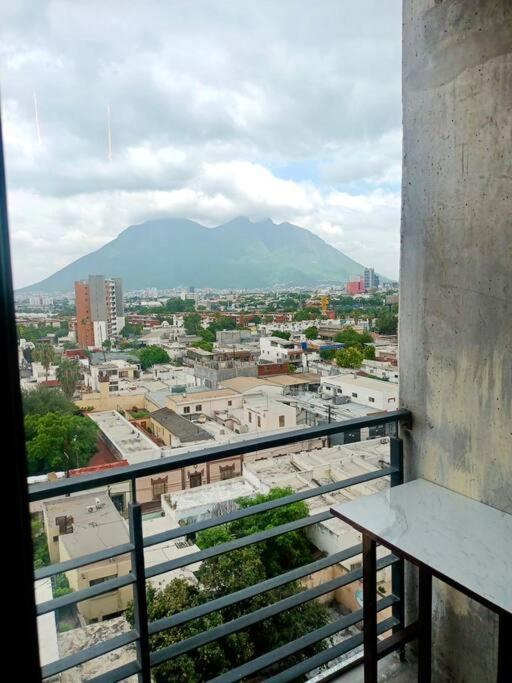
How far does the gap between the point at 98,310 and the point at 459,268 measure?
1695 millimetres

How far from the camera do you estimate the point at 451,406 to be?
75.0 inches

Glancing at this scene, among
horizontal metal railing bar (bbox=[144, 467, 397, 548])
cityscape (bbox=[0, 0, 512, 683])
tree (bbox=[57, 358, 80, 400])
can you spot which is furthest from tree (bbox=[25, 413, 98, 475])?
horizontal metal railing bar (bbox=[144, 467, 397, 548])

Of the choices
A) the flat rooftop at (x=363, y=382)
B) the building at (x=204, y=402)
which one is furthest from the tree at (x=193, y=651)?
the flat rooftop at (x=363, y=382)

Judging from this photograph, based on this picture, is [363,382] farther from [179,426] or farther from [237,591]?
[237,591]

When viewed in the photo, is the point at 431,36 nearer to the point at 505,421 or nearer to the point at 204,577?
the point at 505,421

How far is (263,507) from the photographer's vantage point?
1707mm

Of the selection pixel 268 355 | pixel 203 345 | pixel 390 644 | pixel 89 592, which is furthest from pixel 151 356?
pixel 390 644

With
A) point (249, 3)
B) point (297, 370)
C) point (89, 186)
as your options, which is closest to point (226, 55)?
point (249, 3)

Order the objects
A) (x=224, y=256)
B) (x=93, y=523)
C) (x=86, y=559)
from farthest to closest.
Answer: (x=224, y=256) → (x=93, y=523) → (x=86, y=559)

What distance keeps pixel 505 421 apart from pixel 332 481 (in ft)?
2.26

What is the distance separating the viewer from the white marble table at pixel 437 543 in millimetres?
1206

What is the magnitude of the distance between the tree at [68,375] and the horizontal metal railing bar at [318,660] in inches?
54.6

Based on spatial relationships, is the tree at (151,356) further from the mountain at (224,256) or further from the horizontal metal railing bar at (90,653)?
the horizontal metal railing bar at (90,653)

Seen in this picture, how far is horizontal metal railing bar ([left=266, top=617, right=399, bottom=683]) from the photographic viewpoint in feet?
5.84
